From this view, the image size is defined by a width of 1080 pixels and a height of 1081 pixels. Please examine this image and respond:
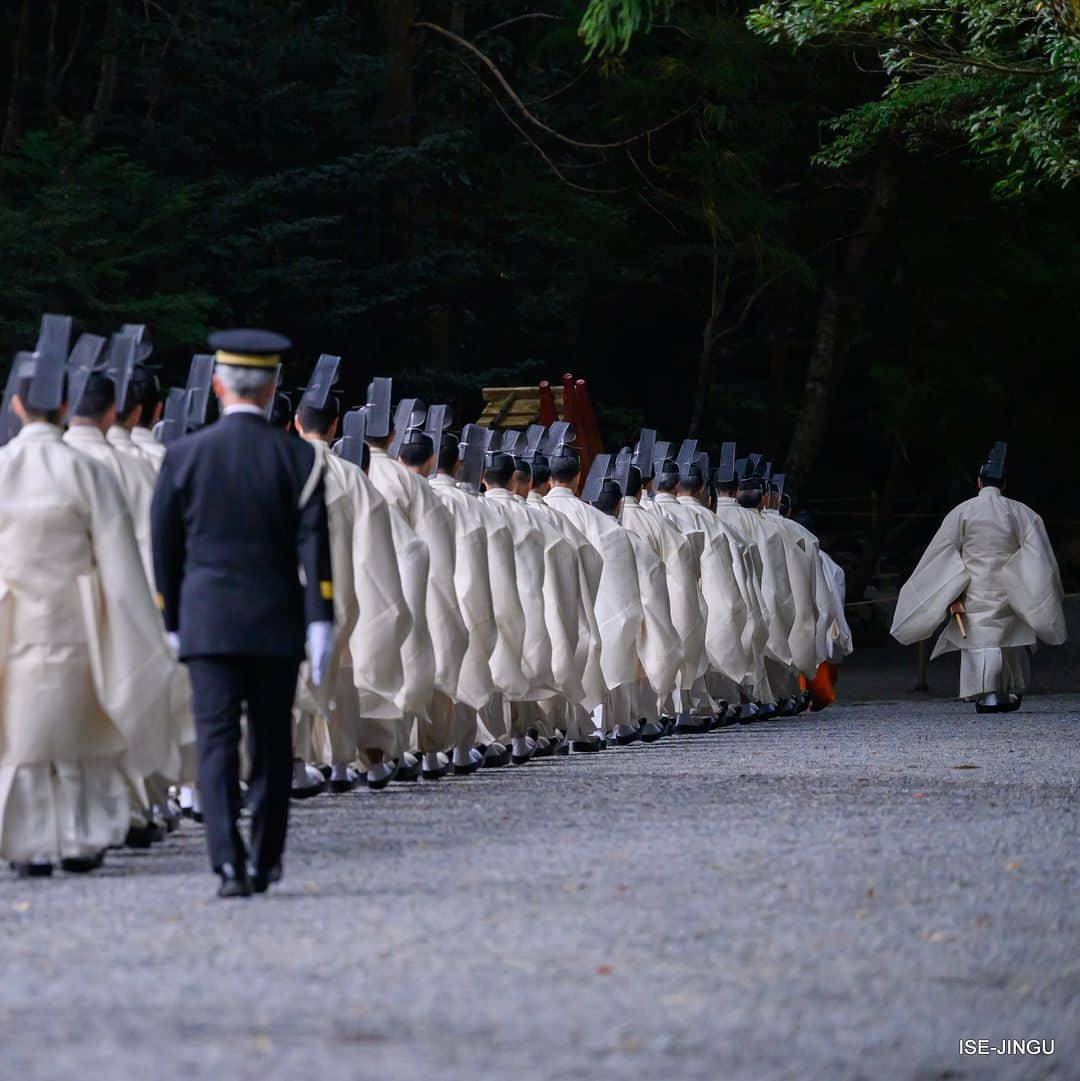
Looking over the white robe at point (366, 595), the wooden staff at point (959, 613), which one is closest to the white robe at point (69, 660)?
the white robe at point (366, 595)

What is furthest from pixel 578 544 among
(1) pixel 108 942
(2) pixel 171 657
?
(1) pixel 108 942

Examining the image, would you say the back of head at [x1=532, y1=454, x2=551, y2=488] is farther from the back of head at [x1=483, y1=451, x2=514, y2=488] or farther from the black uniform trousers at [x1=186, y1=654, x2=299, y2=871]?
the black uniform trousers at [x1=186, y1=654, x2=299, y2=871]

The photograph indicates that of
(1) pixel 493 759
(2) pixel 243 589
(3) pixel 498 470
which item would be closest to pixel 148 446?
(2) pixel 243 589

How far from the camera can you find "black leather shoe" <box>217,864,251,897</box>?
7.14 meters

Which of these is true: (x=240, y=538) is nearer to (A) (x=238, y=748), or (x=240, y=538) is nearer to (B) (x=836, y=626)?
(A) (x=238, y=748)

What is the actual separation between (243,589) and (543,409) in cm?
1362

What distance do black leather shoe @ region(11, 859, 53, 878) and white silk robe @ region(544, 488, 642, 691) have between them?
829 centimetres

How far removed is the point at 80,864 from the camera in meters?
7.93

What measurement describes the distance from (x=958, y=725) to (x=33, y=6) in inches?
508

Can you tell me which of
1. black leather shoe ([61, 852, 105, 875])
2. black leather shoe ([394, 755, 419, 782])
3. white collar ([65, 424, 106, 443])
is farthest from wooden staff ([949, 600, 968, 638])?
black leather shoe ([61, 852, 105, 875])

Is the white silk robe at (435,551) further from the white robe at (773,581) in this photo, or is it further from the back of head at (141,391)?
the white robe at (773,581)

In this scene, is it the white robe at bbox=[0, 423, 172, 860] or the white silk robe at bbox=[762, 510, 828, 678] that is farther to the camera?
the white silk robe at bbox=[762, 510, 828, 678]

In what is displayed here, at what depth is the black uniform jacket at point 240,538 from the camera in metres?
7.28

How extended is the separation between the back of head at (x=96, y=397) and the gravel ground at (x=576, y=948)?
5.26 feet
